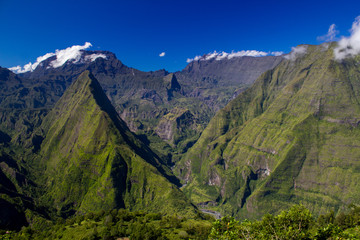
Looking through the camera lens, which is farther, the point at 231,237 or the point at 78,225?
the point at 78,225

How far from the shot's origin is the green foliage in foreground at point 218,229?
44.9 meters

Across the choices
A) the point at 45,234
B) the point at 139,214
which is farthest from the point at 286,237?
the point at 45,234

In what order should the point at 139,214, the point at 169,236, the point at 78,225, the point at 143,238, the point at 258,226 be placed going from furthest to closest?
the point at 139,214 < the point at 78,225 < the point at 169,236 < the point at 143,238 < the point at 258,226

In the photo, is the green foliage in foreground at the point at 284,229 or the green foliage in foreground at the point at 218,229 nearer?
the green foliage in foreground at the point at 284,229

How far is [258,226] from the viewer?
58562 mm

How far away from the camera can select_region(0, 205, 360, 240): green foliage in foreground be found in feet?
147

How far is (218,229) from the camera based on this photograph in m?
46.5

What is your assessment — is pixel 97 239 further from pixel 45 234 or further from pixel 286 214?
pixel 286 214

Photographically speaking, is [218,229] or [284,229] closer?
[218,229]

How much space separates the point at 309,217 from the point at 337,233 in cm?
1105

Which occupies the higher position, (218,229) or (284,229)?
(284,229)

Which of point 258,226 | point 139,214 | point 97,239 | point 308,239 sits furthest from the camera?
point 139,214

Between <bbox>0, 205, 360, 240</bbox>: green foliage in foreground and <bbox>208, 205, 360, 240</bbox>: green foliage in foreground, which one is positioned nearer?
<bbox>208, 205, 360, 240</bbox>: green foliage in foreground

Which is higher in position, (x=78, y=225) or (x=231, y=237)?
(x=231, y=237)
